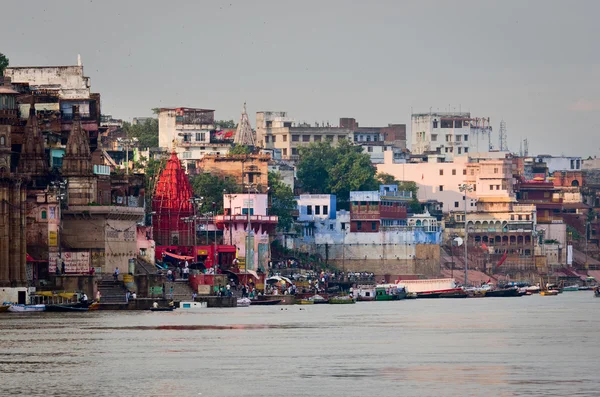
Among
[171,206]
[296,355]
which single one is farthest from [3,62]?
[296,355]

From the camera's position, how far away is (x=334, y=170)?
190 m

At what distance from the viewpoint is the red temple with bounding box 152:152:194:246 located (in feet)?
493

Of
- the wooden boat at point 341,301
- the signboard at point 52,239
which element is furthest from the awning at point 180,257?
the signboard at point 52,239

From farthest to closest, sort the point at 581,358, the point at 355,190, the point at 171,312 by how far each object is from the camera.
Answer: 1. the point at 355,190
2. the point at 171,312
3. the point at 581,358

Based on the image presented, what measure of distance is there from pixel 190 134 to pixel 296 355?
11196 centimetres

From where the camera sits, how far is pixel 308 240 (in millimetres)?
176750

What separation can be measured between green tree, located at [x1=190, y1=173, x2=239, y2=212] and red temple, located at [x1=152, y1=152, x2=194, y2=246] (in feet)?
31.7

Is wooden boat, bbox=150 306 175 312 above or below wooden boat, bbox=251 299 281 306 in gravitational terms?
above

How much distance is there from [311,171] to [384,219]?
15.7m

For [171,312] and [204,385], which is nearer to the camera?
[204,385]

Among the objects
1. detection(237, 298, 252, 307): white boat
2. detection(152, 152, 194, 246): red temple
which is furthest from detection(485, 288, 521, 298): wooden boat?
detection(237, 298, 252, 307): white boat

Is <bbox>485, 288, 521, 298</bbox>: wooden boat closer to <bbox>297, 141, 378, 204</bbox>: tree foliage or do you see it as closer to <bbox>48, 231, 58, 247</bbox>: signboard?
<bbox>297, 141, 378, 204</bbox>: tree foliage

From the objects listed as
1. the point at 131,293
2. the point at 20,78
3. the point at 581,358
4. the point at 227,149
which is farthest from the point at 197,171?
the point at 581,358

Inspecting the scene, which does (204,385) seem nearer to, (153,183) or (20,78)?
(20,78)
